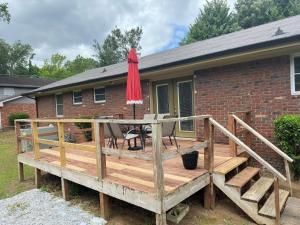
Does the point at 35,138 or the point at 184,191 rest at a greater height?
the point at 35,138

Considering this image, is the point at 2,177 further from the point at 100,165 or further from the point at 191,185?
the point at 191,185

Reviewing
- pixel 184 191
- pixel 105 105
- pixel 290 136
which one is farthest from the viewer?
pixel 105 105

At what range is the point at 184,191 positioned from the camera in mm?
3264

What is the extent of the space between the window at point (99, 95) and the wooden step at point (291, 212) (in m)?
7.33

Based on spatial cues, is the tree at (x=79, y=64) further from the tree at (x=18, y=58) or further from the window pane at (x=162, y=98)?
the window pane at (x=162, y=98)

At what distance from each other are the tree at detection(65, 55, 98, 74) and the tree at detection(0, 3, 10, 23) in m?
27.5

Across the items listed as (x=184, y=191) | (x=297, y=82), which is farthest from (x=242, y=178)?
(x=297, y=82)

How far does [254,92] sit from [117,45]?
34.4 m

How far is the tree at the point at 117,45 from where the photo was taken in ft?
121

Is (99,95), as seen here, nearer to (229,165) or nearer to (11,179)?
(11,179)

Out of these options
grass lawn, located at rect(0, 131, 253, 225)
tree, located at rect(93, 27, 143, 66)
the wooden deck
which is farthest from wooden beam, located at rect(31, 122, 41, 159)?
tree, located at rect(93, 27, 143, 66)

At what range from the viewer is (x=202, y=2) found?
23.3 metres

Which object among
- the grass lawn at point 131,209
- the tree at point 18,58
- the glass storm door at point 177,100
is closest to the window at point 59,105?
the glass storm door at point 177,100

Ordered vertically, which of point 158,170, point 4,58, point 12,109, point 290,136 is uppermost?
point 4,58
